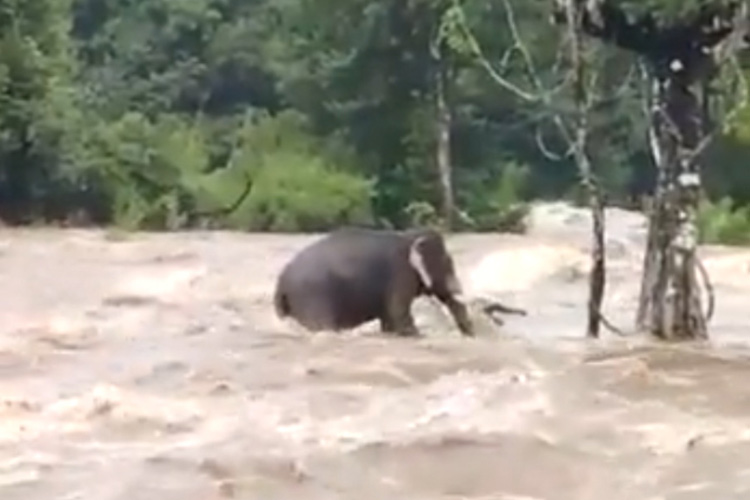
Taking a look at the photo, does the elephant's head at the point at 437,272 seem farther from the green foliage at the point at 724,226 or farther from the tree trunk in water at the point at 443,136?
the tree trunk in water at the point at 443,136

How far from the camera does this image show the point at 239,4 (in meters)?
45.6

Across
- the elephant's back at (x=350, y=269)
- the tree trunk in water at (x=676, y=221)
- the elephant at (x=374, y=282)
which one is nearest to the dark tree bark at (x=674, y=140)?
the tree trunk in water at (x=676, y=221)

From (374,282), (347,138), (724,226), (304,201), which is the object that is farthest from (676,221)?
(347,138)

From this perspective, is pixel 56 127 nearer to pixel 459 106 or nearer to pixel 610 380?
pixel 459 106

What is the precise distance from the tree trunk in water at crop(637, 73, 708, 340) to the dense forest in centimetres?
1425

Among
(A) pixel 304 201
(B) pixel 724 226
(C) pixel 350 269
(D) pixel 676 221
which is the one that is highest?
(D) pixel 676 221

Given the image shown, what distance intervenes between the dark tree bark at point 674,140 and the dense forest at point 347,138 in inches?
558

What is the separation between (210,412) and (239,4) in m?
35.2

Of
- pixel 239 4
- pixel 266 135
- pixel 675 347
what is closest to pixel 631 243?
pixel 266 135

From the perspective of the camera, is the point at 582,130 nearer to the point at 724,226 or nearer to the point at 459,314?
the point at 459,314

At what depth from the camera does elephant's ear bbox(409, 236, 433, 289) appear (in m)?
14.6

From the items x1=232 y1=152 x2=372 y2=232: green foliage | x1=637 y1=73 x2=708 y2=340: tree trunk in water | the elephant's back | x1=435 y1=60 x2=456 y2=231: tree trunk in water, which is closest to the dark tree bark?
x1=637 y1=73 x2=708 y2=340: tree trunk in water

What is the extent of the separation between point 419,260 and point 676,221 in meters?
1.72

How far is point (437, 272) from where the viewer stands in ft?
48.2
